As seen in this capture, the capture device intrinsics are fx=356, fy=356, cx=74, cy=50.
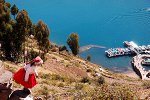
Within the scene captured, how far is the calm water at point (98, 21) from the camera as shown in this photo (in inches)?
4470

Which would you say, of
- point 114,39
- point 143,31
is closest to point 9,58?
point 114,39

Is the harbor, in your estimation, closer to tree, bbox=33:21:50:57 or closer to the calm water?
the calm water

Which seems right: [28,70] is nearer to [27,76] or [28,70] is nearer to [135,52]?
[27,76]

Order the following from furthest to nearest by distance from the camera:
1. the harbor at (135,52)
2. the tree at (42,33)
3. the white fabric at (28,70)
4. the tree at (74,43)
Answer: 1. the harbor at (135,52)
2. the tree at (74,43)
3. the tree at (42,33)
4. the white fabric at (28,70)

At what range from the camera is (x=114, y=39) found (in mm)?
117188

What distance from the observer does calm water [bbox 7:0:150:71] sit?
11354cm

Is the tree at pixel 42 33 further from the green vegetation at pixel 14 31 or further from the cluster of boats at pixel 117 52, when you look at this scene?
the cluster of boats at pixel 117 52

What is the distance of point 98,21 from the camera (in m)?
128

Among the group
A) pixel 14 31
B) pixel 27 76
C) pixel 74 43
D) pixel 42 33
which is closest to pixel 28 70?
pixel 27 76

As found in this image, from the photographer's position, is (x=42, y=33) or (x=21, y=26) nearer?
(x=21, y=26)

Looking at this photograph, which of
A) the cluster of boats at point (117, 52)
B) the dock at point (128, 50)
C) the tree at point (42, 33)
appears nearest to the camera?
the tree at point (42, 33)

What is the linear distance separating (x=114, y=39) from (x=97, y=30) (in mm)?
7958

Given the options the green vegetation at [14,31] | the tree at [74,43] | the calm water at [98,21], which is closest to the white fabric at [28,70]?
the green vegetation at [14,31]

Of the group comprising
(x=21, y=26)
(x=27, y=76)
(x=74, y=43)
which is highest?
(x=74, y=43)
